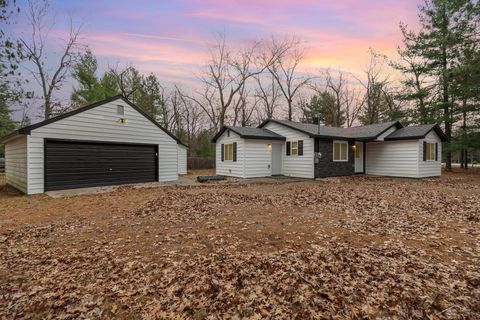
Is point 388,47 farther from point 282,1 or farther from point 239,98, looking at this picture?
point 282,1

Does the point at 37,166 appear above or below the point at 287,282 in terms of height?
above

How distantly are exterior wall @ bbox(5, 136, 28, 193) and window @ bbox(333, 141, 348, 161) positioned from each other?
1631cm

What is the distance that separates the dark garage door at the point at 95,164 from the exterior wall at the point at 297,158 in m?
8.53

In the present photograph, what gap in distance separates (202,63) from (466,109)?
79.6 ft

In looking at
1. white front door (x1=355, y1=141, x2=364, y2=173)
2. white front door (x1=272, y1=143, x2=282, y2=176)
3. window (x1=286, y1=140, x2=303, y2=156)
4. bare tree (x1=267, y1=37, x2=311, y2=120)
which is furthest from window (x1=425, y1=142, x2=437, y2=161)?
bare tree (x1=267, y1=37, x2=311, y2=120)

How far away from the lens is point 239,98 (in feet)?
97.3

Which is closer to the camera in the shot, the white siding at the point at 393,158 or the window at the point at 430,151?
the white siding at the point at 393,158

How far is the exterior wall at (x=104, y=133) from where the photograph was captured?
402 inches

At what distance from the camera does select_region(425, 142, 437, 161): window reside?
1655 centimetres

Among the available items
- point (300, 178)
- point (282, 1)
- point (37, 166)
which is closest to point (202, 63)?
point (282, 1)

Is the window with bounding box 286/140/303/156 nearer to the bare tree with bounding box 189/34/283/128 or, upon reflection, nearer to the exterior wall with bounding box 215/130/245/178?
the exterior wall with bounding box 215/130/245/178

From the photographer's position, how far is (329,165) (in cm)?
1592

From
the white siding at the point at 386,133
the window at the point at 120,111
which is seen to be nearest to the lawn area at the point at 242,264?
the window at the point at 120,111

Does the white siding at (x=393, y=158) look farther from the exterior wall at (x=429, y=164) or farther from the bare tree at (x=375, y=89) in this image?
the bare tree at (x=375, y=89)
